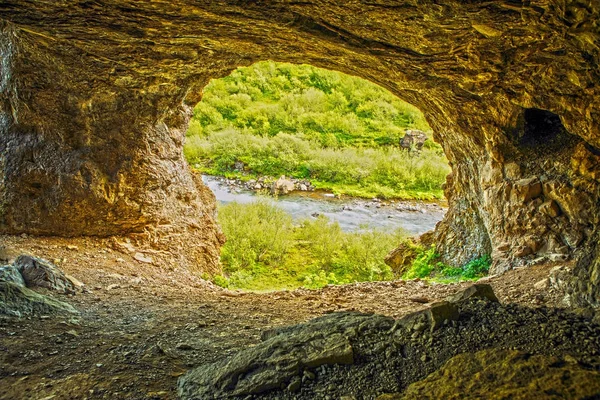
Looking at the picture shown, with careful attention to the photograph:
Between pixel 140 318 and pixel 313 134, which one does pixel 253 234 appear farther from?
pixel 313 134

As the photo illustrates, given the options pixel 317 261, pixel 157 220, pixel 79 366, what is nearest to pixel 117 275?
pixel 157 220

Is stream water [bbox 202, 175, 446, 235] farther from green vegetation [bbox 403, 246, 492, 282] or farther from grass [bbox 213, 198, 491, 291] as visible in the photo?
green vegetation [bbox 403, 246, 492, 282]

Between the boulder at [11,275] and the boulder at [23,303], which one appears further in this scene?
the boulder at [11,275]

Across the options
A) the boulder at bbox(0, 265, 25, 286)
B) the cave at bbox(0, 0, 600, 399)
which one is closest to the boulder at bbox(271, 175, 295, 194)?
→ the cave at bbox(0, 0, 600, 399)

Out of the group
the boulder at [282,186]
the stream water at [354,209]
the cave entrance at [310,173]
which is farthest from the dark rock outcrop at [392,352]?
the boulder at [282,186]

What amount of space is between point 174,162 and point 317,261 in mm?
5075

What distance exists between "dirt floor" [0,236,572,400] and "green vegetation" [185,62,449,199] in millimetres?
11108

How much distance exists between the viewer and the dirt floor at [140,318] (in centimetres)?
275

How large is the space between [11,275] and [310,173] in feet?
48.3

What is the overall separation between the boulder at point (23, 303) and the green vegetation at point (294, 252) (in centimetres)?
507

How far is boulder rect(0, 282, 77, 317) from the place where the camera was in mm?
3783

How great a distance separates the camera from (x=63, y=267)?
557 cm

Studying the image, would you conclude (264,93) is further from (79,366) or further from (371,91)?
(79,366)

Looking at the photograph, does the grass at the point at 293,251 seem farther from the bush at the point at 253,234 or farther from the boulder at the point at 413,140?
the boulder at the point at 413,140
